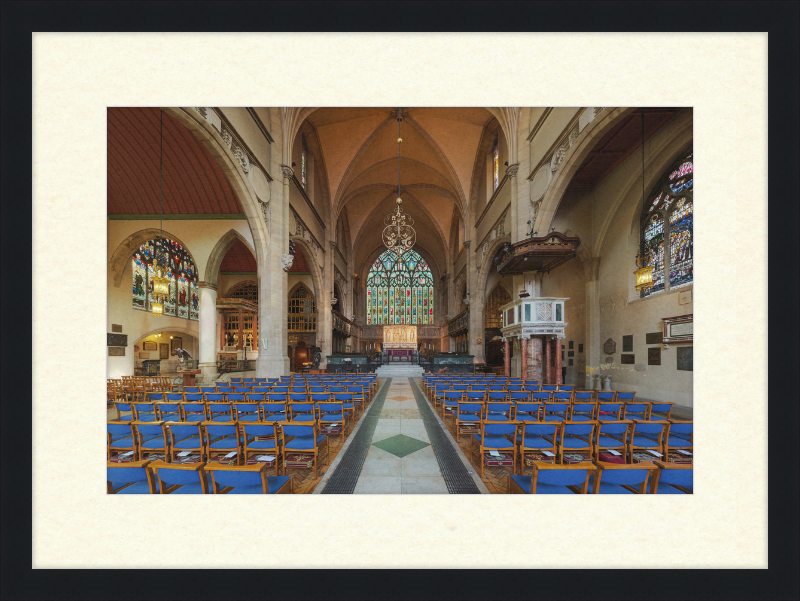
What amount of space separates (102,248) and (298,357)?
2396 cm

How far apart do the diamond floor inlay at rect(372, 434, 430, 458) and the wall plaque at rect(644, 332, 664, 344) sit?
27.4 ft

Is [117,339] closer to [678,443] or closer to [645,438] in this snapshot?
[645,438]

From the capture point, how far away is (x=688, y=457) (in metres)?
4.05

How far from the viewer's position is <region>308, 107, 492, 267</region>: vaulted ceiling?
1864 cm

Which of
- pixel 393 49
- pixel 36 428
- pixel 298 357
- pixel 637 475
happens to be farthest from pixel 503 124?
pixel 298 357

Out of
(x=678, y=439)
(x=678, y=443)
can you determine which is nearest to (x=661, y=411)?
(x=678, y=439)

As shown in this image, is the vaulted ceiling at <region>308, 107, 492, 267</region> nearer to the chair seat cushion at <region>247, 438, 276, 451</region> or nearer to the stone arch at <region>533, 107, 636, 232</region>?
the stone arch at <region>533, 107, 636, 232</region>

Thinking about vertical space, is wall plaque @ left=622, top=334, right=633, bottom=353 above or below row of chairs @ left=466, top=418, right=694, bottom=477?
Result: above

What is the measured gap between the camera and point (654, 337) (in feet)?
31.0

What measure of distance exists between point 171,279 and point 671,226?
71.4 feet

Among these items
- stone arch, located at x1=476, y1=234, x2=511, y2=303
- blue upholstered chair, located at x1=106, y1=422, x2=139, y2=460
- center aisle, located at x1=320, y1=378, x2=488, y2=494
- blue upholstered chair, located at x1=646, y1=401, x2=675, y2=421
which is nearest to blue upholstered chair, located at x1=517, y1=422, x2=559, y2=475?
center aisle, located at x1=320, y1=378, x2=488, y2=494

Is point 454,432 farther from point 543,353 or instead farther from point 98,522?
point 543,353

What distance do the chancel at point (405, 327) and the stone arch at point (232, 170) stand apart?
63 millimetres

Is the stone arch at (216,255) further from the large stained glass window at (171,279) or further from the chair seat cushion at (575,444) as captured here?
the chair seat cushion at (575,444)
